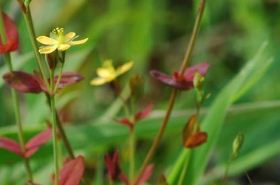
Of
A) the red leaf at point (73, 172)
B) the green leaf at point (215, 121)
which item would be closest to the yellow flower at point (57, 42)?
the red leaf at point (73, 172)

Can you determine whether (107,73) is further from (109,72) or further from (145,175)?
(145,175)

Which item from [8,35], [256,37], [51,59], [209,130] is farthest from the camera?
[256,37]

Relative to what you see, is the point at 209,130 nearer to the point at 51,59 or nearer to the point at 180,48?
the point at 51,59

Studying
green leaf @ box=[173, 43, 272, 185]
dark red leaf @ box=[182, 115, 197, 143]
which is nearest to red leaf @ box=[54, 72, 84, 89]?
dark red leaf @ box=[182, 115, 197, 143]

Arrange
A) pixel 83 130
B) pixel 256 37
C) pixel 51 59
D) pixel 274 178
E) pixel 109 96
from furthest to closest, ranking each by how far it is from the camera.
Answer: pixel 109 96, pixel 256 37, pixel 274 178, pixel 83 130, pixel 51 59

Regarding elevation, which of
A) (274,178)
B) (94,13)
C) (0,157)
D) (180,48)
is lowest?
(274,178)

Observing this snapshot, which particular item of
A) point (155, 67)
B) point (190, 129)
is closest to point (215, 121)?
point (190, 129)

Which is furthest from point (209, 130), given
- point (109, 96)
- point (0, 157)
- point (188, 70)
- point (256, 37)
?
point (109, 96)

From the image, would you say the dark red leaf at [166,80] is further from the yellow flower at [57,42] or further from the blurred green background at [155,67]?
the blurred green background at [155,67]

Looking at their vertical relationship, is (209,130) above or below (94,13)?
above
